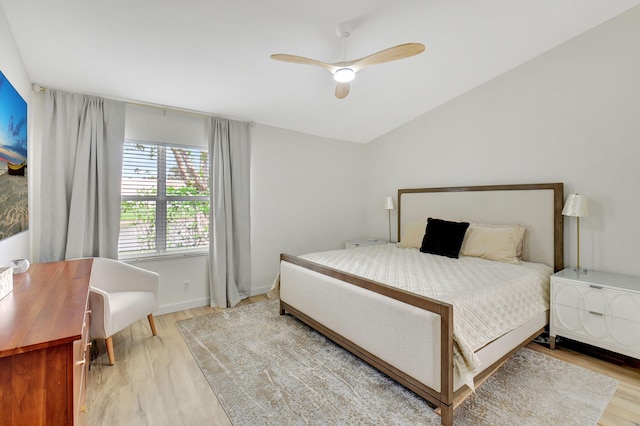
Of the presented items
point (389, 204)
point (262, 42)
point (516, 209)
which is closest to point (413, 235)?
point (389, 204)

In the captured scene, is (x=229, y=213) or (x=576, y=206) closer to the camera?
(x=576, y=206)

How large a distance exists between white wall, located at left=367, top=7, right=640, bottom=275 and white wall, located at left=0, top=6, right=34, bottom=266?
13.8 feet

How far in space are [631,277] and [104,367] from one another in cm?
439

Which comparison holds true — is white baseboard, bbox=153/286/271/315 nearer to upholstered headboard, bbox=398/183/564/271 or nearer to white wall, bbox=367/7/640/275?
upholstered headboard, bbox=398/183/564/271

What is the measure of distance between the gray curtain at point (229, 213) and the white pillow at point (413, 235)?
2.06m

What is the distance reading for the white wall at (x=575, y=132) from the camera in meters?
2.60

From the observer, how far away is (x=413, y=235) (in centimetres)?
390

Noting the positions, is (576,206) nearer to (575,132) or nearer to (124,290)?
(575,132)

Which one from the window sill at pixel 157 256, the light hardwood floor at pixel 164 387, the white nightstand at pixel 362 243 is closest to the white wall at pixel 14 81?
the window sill at pixel 157 256

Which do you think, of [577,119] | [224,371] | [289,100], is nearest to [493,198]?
[577,119]

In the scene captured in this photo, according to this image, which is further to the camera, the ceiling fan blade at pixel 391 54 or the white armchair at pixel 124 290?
the white armchair at pixel 124 290

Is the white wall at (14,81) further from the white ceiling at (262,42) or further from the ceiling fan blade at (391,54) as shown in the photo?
the ceiling fan blade at (391,54)

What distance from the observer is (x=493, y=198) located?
3434mm

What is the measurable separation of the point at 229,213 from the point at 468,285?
2.67m
